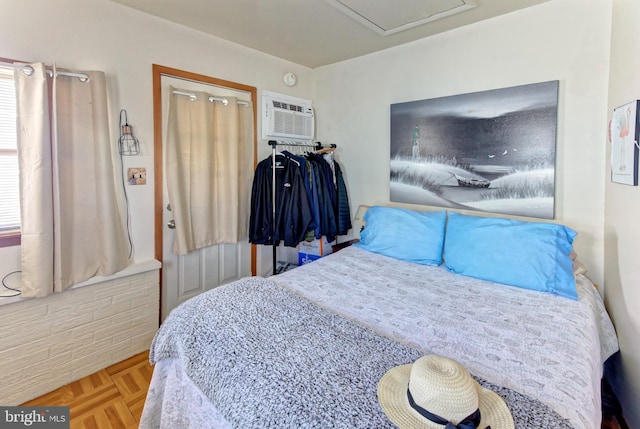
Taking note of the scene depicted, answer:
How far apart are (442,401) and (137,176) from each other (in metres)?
2.35

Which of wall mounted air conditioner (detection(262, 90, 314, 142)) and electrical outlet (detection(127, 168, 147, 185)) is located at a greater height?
wall mounted air conditioner (detection(262, 90, 314, 142))

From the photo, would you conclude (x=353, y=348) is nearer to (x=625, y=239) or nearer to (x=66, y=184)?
(x=625, y=239)

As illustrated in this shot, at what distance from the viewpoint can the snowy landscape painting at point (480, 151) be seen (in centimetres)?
211

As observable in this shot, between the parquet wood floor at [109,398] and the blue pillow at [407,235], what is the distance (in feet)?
4.10

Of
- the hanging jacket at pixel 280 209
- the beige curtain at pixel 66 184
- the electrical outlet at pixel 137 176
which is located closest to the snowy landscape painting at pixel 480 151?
the hanging jacket at pixel 280 209

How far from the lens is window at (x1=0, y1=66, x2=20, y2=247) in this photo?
178 centimetres

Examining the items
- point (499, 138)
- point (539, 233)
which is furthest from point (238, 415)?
point (499, 138)

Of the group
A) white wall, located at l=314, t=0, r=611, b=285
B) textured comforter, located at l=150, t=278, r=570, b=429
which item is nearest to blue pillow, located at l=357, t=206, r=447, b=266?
white wall, located at l=314, t=0, r=611, b=285

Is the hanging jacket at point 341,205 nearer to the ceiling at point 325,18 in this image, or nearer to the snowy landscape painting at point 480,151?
the snowy landscape painting at point 480,151

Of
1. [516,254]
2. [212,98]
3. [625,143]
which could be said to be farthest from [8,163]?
[625,143]

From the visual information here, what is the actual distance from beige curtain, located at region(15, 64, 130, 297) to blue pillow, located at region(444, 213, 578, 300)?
91.6 inches

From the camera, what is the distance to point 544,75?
6.85ft

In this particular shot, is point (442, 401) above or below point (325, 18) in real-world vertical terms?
below

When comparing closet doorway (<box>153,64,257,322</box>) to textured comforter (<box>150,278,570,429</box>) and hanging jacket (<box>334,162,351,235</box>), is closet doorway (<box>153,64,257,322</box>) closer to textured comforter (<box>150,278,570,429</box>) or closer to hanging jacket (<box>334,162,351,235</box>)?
hanging jacket (<box>334,162,351,235</box>)
